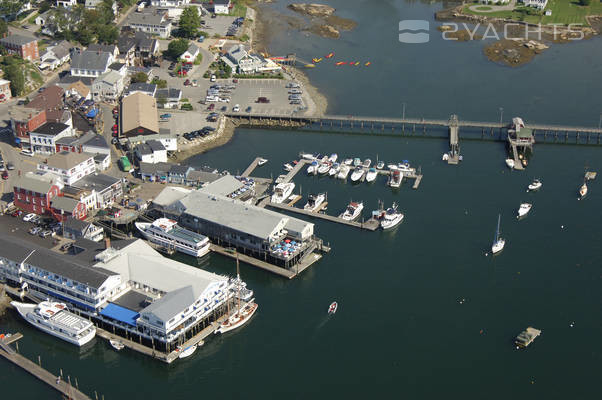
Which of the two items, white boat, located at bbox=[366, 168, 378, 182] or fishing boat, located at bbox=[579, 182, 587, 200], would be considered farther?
white boat, located at bbox=[366, 168, 378, 182]

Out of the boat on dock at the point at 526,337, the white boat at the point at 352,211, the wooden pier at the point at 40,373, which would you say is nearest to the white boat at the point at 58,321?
the wooden pier at the point at 40,373

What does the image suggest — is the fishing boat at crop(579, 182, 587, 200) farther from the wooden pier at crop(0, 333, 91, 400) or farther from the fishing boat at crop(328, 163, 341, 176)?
the wooden pier at crop(0, 333, 91, 400)

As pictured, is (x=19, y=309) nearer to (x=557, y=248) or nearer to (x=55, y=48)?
(x=557, y=248)

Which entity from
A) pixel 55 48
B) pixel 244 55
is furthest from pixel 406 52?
pixel 55 48

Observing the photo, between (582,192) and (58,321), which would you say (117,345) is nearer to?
(58,321)

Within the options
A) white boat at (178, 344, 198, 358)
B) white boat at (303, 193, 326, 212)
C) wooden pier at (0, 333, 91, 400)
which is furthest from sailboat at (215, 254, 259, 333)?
white boat at (303, 193, 326, 212)

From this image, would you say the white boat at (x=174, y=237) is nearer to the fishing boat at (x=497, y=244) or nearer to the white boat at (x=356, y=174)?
the white boat at (x=356, y=174)

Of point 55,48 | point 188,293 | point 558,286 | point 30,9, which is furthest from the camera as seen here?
point 30,9
